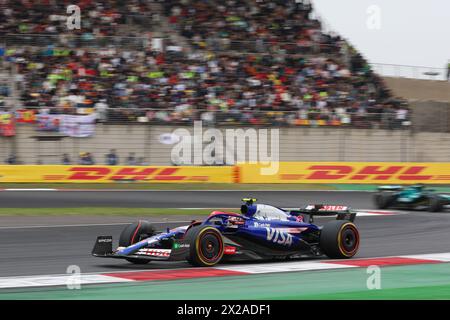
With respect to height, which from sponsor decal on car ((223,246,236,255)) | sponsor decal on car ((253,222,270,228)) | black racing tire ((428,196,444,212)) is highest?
sponsor decal on car ((253,222,270,228))

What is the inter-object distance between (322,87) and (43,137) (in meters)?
11.1

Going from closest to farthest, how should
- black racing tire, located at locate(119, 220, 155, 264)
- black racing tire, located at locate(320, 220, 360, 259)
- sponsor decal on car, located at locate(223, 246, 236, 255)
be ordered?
sponsor decal on car, located at locate(223, 246, 236, 255)
black racing tire, located at locate(119, 220, 155, 264)
black racing tire, located at locate(320, 220, 360, 259)

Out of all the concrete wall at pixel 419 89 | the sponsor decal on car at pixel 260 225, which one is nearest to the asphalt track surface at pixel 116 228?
the sponsor decal on car at pixel 260 225

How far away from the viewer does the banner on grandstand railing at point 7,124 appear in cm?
2741

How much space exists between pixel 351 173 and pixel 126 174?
805 cm

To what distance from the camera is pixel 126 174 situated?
27.5 m

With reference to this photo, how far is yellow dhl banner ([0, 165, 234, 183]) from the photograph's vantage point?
26.5 m

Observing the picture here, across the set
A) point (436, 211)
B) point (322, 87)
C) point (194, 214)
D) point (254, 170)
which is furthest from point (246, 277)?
Answer: point (322, 87)

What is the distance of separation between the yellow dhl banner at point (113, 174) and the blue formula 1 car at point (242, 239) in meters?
15.9

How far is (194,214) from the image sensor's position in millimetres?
18984

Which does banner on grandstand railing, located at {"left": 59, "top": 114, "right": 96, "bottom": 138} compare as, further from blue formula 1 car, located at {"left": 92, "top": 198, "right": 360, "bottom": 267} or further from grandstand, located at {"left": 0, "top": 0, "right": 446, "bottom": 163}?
blue formula 1 car, located at {"left": 92, "top": 198, "right": 360, "bottom": 267}

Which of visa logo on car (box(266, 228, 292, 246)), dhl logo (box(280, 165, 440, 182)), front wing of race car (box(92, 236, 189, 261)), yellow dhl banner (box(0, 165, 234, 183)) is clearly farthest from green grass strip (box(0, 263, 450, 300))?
dhl logo (box(280, 165, 440, 182))

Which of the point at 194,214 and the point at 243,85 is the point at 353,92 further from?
the point at 194,214

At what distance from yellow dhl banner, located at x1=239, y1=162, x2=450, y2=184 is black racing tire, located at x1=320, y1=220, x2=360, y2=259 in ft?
54.1
